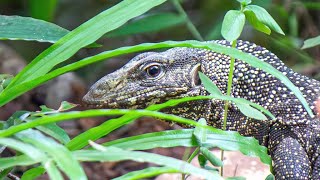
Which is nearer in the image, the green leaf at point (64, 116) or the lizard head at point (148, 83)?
the green leaf at point (64, 116)

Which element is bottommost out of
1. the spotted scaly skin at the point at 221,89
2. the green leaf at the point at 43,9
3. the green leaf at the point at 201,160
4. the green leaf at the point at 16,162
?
the green leaf at the point at 16,162

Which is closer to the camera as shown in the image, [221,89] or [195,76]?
[221,89]

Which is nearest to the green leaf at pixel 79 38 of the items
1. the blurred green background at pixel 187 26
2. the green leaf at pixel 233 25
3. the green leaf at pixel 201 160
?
the green leaf at pixel 233 25

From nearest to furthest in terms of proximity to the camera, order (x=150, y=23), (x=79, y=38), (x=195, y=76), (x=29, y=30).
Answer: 1. (x=79, y=38)
2. (x=29, y=30)
3. (x=195, y=76)
4. (x=150, y=23)

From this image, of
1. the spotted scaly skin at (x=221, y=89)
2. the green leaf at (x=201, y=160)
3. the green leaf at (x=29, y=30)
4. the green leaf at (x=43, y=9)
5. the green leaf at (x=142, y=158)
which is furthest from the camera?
the green leaf at (x=43, y=9)

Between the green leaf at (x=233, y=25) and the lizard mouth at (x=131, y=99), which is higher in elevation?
the lizard mouth at (x=131, y=99)

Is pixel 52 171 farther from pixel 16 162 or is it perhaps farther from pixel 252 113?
pixel 252 113

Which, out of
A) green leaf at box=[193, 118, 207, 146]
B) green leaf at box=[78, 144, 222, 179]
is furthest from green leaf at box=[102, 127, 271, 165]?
green leaf at box=[78, 144, 222, 179]

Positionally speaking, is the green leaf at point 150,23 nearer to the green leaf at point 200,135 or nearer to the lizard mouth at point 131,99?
the lizard mouth at point 131,99

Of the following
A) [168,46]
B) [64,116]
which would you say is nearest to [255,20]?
[168,46]
